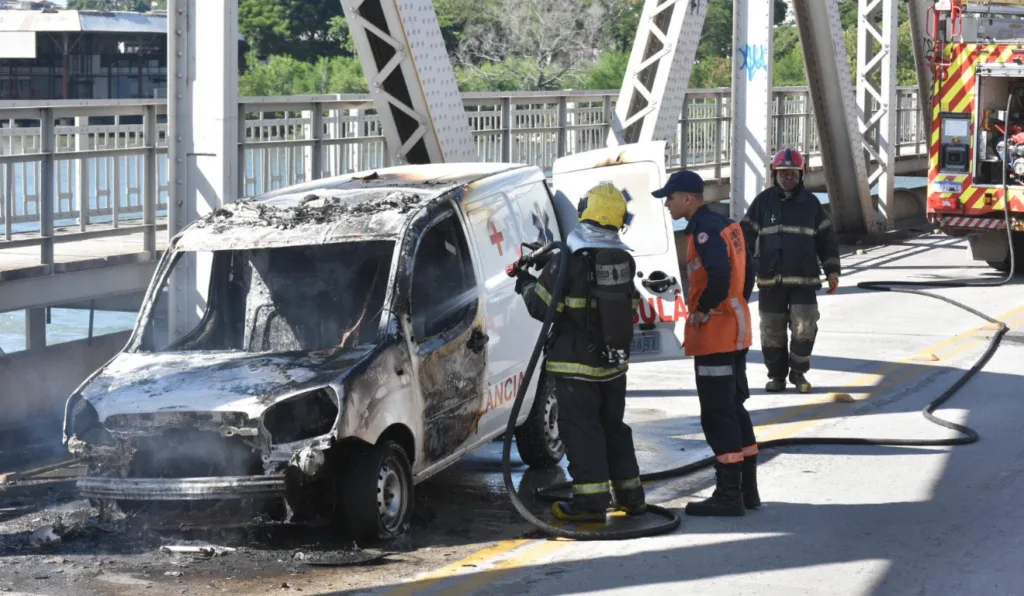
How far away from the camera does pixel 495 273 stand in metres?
7.83

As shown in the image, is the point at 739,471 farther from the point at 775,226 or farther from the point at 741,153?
the point at 741,153

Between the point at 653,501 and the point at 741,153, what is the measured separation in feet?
32.6

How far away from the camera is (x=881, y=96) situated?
2228 cm

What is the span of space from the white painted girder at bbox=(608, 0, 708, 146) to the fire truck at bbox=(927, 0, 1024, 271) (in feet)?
15.1

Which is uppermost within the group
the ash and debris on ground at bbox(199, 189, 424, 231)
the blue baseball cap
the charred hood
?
the blue baseball cap

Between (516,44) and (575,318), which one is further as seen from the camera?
(516,44)

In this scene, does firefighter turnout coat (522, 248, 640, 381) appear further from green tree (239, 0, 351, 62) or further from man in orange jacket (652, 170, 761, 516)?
green tree (239, 0, 351, 62)

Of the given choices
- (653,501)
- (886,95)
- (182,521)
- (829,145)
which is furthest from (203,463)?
(886,95)

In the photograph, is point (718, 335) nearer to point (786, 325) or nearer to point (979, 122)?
point (786, 325)

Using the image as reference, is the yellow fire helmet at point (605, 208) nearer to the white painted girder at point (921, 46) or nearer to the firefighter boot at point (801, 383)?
the firefighter boot at point (801, 383)

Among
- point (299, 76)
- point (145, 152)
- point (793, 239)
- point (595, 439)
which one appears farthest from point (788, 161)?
point (299, 76)

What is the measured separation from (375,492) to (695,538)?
163 centimetres

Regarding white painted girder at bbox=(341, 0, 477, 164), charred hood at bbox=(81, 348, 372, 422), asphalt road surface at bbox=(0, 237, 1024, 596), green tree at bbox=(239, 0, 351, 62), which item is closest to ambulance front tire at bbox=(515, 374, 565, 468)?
asphalt road surface at bbox=(0, 237, 1024, 596)

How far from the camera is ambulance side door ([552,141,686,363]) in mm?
9242
